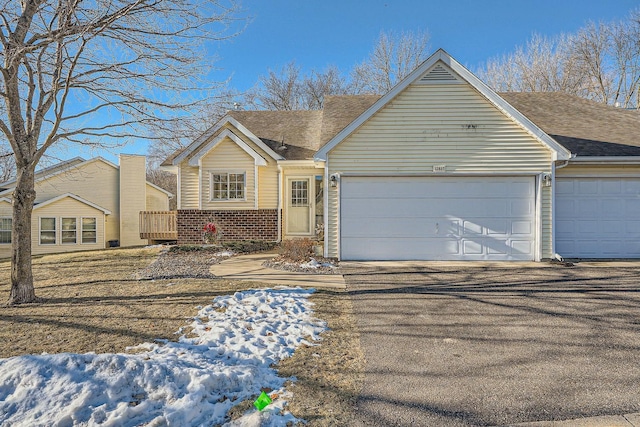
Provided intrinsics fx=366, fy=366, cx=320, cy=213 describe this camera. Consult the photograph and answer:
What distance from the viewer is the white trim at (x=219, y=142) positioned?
1282cm

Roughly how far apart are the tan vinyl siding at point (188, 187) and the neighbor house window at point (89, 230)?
11897mm

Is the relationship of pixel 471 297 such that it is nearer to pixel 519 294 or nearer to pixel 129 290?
pixel 519 294

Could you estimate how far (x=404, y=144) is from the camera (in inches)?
392

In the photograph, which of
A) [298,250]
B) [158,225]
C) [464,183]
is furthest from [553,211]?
Result: [158,225]

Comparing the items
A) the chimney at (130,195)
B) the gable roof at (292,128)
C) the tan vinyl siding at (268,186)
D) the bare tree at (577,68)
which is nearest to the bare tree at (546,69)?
the bare tree at (577,68)

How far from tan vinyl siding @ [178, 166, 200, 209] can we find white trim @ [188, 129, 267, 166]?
582 mm

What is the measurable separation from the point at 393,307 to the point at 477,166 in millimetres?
5749

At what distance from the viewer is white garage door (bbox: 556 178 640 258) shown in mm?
10359

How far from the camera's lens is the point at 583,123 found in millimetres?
12141

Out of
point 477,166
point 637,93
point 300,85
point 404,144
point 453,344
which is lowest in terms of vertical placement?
point 453,344

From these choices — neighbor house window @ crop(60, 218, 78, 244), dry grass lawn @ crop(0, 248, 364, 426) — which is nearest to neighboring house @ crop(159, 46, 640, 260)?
dry grass lawn @ crop(0, 248, 364, 426)

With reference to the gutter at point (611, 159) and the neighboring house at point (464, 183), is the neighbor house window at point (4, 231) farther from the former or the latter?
the gutter at point (611, 159)

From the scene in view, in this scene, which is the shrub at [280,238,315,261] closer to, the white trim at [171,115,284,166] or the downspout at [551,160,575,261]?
the white trim at [171,115,284,166]

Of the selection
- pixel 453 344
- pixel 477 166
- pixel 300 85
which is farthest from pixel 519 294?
pixel 300 85
